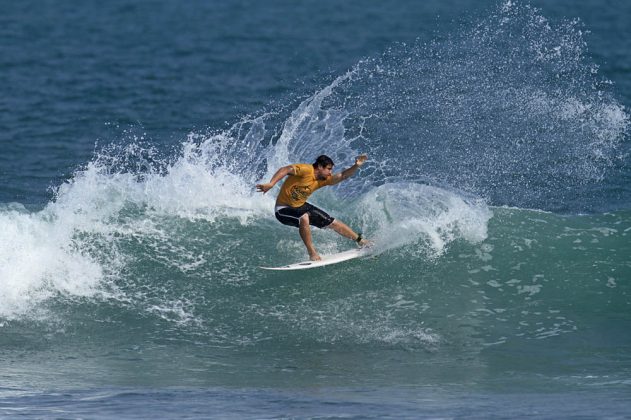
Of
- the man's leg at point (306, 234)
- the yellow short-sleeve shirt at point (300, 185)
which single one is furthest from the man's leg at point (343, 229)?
the yellow short-sleeve shirt at point (300, 185)

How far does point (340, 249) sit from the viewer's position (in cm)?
1487

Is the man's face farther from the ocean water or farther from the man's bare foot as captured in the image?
the ocean water

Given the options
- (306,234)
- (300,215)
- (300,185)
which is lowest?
(306,234)

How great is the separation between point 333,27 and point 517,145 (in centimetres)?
1656

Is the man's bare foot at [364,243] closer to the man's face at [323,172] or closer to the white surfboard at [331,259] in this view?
the white surfboard at [331,259]

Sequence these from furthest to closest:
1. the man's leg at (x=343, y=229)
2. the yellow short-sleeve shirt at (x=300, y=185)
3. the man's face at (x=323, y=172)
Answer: the man's leg at (x=343, y=229)
the yellow short-sleeve shirt at (x=300, y=185)
the man's face at (x=323, y=172)

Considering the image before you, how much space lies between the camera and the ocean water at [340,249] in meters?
11.4

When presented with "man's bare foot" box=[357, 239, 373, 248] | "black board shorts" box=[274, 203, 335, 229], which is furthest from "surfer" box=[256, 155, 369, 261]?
"man's bare foot" box=[357, 239, 373, 248]

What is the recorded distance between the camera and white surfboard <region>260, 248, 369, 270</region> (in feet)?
46.2

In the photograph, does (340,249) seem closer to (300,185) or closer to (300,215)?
(300,215)

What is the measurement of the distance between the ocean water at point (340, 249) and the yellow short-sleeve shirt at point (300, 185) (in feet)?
3.38

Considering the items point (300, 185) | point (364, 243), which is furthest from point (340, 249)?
point (300, 185)

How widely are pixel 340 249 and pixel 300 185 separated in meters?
1.35

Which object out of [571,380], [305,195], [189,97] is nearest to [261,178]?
[305,195]
